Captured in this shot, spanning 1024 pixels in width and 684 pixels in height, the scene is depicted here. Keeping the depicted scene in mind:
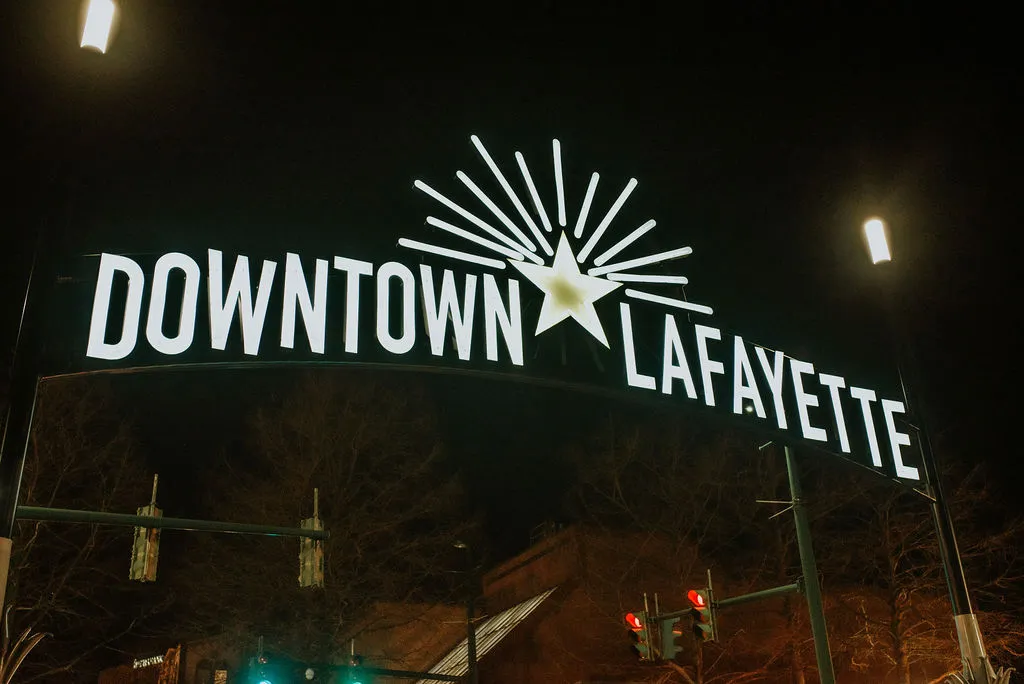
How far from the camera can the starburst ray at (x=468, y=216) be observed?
37.4ft

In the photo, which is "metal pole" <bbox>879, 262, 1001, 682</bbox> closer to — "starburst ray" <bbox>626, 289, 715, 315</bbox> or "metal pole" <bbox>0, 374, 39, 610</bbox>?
"starburst ray" <bbox>626, 289, 715, 315</bbox>

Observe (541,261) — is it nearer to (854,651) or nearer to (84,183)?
(84,183)

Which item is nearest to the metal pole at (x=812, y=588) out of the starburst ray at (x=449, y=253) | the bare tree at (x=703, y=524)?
the starburst ray at (x=449, y=253)

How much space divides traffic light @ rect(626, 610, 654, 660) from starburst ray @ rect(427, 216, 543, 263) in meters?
9.97

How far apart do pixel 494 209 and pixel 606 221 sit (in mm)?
1602

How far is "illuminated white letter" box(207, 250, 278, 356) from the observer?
902 centimetres

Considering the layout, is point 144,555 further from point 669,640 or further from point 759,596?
point 669,640

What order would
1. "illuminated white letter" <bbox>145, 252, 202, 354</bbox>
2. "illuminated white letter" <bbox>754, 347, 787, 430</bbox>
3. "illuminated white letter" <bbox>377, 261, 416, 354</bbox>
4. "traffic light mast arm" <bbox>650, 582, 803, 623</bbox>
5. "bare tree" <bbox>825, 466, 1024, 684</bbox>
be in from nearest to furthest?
"illuminated white letter" <bbox>145, 252, 202, 354</bbox>, "illuminated white letter" <bbox>377, 261, 416, 354</bbox>, "illuminated white letter" <bbox>754, 347, 787, 430</bbox>, "traffic light mast arm" <bbox>650, 582, 803, 623</bbox>, "bare tree" <bbox>825, 466, 1024, 684</bbox>

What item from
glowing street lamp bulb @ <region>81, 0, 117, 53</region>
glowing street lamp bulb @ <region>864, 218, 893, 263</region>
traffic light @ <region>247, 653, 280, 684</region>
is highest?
glowing street lamp bulb @ <region>864, 218, 893, 263</region>

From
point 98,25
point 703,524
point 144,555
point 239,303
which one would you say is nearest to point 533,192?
point 239,303

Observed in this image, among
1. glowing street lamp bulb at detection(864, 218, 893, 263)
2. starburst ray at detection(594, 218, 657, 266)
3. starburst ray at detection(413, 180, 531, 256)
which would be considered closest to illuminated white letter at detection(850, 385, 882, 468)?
glowing street lamp bulb at detection(864, 218, 893, 263)

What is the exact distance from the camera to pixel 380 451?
90.0ft

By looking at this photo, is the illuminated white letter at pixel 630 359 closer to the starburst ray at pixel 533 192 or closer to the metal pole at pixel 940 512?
the starburst ray at pixel 533 192

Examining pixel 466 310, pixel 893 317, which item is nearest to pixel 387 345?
pixel 466 310
